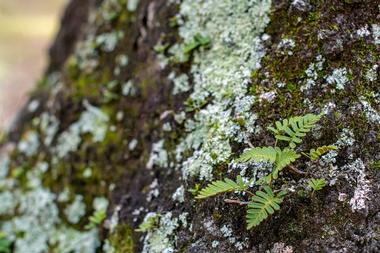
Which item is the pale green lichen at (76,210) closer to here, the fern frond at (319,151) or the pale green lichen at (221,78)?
the pale green lichen at (221,78)

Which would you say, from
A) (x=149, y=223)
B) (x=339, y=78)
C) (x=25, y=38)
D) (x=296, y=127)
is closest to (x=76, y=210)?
(x=149, y=223)

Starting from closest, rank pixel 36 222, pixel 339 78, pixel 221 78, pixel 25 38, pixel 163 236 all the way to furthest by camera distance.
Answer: pixel 339 78, pixel 163 236, pixel 221 78, pixel 36 222, pixel 25 38

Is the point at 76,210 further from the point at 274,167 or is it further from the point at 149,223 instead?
the point at 274,167

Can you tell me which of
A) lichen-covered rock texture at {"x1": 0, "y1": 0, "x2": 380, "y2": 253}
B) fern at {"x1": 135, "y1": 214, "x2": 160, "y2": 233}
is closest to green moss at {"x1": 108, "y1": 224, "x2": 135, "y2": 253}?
lichen-covered rock texture at {"x1": 0, "y1": 0, "x2": 380, "y2": 253}

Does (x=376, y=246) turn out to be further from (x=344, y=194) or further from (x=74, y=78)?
(x=74, y=78)

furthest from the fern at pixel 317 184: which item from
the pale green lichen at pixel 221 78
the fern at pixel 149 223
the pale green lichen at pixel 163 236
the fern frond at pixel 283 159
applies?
the fern at pixel 149 223

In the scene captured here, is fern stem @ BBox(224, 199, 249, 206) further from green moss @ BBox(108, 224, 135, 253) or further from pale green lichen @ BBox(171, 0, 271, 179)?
green moss @ BBox(108, 224, 135, 253)
